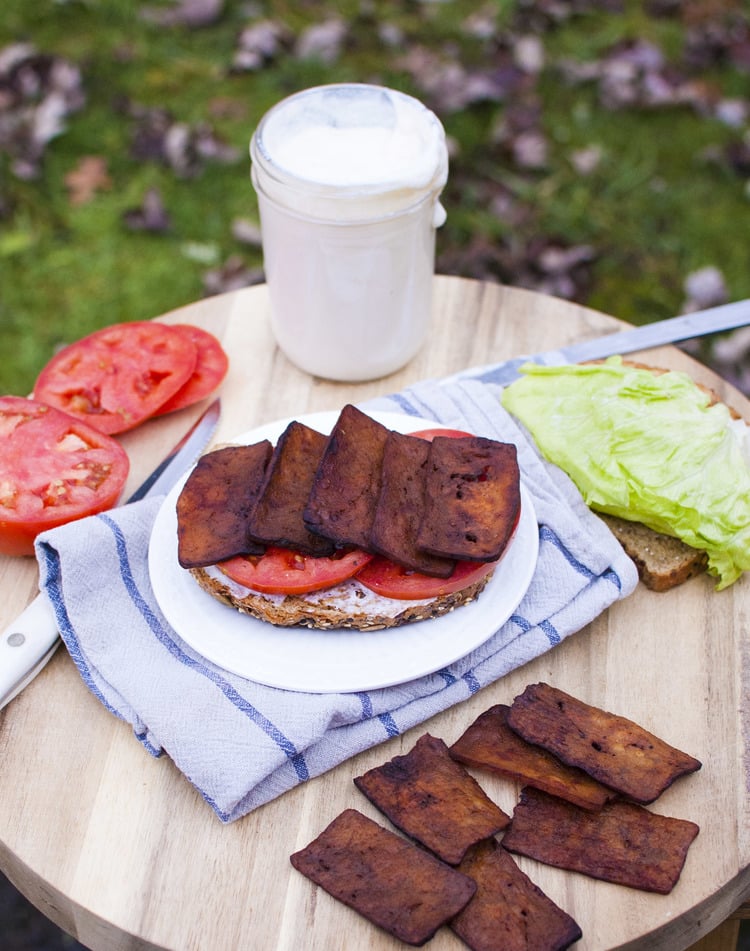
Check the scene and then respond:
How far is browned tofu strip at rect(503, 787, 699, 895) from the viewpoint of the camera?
236 cm

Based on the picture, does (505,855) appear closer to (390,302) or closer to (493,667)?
(493,667)

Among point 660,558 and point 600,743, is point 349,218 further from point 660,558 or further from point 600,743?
point 600,743

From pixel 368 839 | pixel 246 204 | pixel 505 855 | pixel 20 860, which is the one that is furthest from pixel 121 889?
pixel 246 204

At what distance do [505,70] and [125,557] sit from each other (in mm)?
4964

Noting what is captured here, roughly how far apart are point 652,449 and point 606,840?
3.82 ft

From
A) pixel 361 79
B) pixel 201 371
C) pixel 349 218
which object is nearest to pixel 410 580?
pixel 349 218

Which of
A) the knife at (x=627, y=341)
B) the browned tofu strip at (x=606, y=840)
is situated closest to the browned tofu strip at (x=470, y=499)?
the browned tofu strip at (x=606, y=840)

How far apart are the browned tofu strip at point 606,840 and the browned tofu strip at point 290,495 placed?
2.64ft

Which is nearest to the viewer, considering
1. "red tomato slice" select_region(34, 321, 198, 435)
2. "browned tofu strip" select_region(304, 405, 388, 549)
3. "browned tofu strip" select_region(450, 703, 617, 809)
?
"browned tofu strip" select_region(450, 703, 617, 809)

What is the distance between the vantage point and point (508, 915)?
2270 mm

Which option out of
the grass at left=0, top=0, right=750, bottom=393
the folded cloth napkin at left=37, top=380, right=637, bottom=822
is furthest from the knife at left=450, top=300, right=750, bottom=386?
the grass at left=0, top=0, right=750, bottom=393

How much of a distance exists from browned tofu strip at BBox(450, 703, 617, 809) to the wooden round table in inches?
2.9

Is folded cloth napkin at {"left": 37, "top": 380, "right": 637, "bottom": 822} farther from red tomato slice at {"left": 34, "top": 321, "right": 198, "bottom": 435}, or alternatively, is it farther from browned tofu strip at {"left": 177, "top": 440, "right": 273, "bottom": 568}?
red tomato slice at {"left": 34, "top": 321, "right": 198, "bottom": 435}

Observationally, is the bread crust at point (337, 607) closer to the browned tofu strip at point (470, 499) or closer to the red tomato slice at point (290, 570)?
the red tomato slice at point (290, 570)
